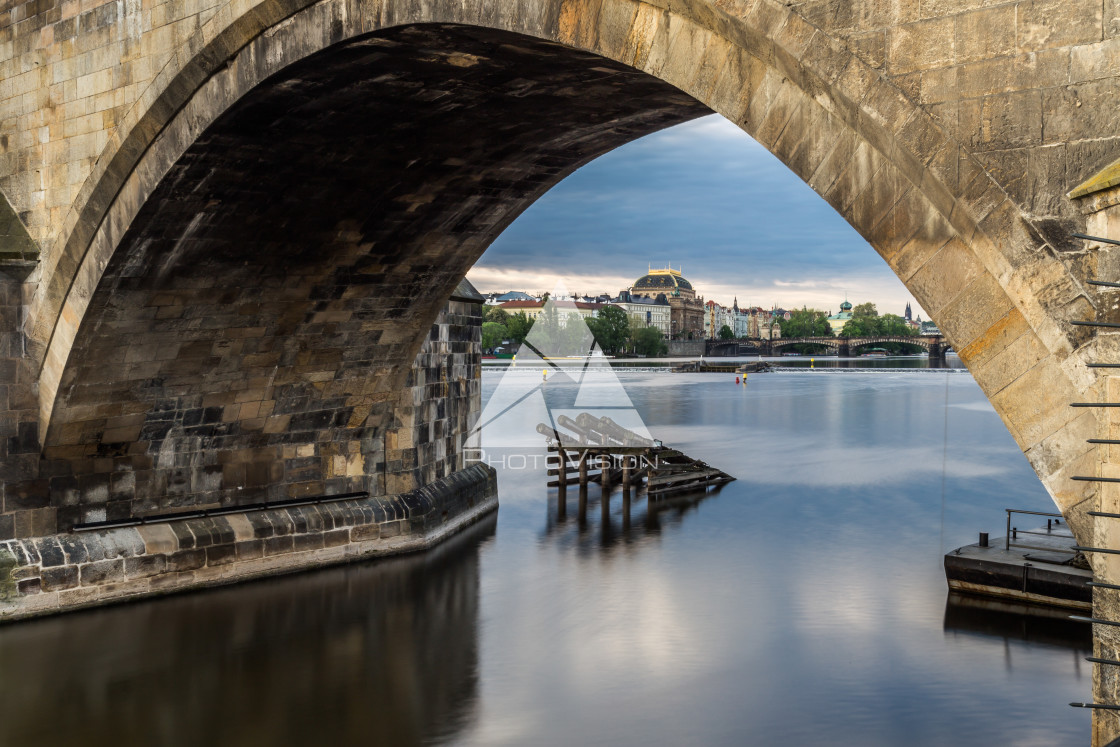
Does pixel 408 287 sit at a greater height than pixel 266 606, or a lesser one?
greater

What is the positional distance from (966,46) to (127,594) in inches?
348

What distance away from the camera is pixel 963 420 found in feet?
109

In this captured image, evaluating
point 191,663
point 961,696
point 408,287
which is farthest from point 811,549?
point 191,663

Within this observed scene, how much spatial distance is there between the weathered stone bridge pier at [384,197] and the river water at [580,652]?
1.04m

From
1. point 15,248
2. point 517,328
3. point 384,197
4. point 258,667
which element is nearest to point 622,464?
→ point 384,197

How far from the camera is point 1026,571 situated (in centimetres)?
927

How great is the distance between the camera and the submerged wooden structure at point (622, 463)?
16500 millimetres

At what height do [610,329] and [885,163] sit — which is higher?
[610,329]

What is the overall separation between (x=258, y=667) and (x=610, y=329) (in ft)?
267

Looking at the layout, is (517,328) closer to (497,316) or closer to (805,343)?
(497,316)

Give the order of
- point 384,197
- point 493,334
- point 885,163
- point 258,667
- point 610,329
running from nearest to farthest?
point 885,163, point 258,667, point 384,197, point 493,334, point 610,329

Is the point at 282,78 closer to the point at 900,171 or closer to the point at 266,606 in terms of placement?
the point at 900,171

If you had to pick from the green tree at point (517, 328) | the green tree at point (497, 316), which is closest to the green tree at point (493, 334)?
the green tree at point (517, 328)

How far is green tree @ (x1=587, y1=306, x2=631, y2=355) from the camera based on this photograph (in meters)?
88.8
